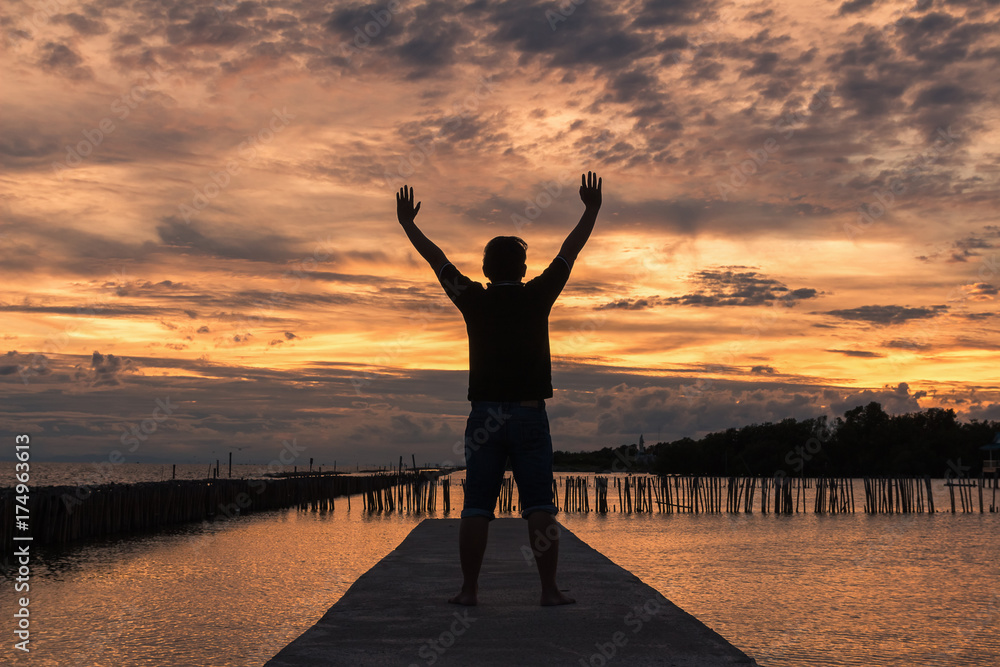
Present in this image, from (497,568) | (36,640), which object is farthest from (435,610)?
(36,640)

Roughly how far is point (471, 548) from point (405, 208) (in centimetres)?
176

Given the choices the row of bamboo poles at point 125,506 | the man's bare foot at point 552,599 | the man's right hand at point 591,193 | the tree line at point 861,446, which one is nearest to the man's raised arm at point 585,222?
the man's right hand at point 591,193

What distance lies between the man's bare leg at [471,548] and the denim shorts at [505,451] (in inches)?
1.8

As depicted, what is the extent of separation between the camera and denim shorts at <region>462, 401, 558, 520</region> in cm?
407

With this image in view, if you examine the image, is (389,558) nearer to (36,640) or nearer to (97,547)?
(36,640)

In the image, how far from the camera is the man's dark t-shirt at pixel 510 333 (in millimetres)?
4086

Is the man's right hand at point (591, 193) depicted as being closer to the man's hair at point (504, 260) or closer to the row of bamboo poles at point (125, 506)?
the man's hair at point (504, 260)

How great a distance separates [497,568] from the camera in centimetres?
589

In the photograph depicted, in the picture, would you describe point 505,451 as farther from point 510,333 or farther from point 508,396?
point 510,333

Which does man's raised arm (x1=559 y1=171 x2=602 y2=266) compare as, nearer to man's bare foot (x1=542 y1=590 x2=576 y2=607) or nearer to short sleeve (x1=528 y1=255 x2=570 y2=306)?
short sleeve (x1=528 y1=255 x2=570 y2=306)

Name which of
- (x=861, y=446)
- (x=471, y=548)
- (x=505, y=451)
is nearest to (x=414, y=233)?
(x=505, y=451)

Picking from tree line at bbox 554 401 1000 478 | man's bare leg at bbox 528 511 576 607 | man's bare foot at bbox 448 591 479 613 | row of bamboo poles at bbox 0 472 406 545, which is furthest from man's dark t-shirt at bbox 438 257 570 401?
tree line at bbox 554 401 1000 478

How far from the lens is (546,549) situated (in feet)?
13.7

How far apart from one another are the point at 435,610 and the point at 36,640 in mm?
8915
